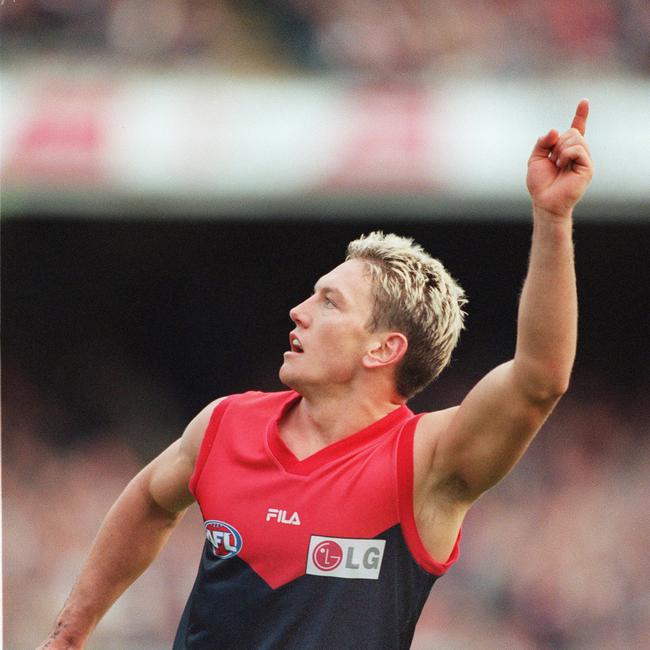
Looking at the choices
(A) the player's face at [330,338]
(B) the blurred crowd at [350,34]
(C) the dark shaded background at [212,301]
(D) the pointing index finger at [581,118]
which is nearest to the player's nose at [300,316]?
(A) the player's face at [330,338]

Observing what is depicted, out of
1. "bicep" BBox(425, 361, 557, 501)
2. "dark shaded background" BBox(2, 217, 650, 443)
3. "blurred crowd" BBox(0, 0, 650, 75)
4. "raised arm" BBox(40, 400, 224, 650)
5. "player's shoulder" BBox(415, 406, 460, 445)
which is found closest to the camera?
"bicep" BBox(425, 361, 557, 501)

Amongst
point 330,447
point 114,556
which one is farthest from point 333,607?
point 114,556

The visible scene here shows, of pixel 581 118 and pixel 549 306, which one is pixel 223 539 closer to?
pixel 549 306

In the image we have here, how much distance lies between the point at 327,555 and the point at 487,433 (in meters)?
0.50

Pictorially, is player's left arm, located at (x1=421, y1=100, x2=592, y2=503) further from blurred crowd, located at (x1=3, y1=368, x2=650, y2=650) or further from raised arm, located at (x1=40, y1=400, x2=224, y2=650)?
blurred crowd, located at (x1=3, y1=368, x2=650, y2=650)

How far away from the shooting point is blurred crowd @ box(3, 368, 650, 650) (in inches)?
336

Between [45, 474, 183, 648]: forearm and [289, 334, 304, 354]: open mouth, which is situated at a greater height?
[289, 334, 304, 354]: open mouth

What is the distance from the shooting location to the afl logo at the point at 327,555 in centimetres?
276

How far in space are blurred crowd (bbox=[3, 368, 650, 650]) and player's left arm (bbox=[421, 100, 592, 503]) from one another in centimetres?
618

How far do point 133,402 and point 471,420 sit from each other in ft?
25.2

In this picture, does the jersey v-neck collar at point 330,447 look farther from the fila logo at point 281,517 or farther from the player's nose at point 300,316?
the player's nose at point 300,316

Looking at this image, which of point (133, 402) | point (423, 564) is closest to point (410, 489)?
point (423, 564)

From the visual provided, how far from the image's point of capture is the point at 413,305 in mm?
2986

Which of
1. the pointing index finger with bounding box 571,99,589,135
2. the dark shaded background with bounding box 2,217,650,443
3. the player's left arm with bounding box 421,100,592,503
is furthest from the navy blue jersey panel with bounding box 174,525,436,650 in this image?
the dark shaded background with bounding box 2,217,650,443
